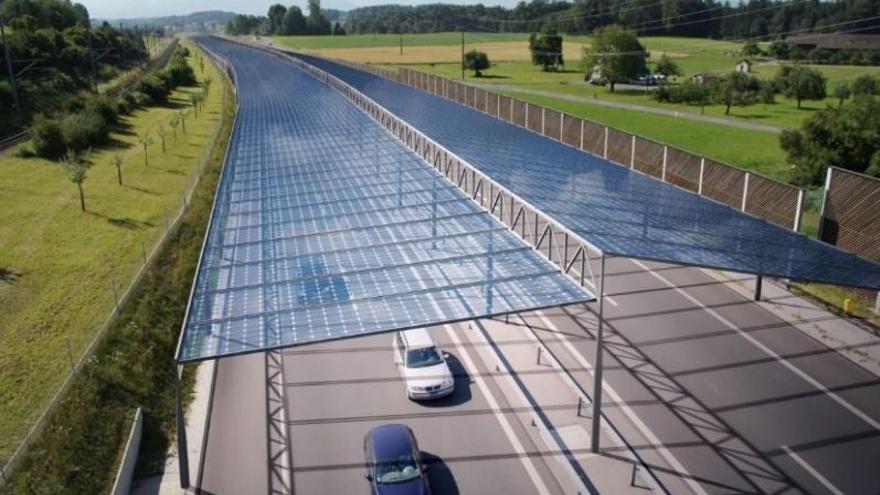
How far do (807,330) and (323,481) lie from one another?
1419 cm

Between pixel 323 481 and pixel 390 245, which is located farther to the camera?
pixel 390 245

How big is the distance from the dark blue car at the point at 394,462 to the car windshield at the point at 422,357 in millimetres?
2994

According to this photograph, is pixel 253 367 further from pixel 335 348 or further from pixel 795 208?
pixel 795 208

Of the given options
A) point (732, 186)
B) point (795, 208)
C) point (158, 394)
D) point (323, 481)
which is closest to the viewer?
point (323, 481)

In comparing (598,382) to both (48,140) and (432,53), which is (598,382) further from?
(432,53)

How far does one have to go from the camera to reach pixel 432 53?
13512cm

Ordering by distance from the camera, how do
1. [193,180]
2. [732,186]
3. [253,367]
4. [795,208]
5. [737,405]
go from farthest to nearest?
[193,180] < [732,186] < [795,208] < [253,367] < [737,405]

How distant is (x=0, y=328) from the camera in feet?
63.7

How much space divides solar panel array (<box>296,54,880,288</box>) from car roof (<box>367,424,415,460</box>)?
19.7 feet

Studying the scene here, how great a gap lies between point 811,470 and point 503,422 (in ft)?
20.6

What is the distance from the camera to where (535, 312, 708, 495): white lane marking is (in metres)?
14.0

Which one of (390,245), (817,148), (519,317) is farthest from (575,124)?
(390,245)

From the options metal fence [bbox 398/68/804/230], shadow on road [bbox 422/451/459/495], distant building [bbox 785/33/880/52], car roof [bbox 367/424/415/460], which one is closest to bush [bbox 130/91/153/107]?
metal fence [bbox 398/68/804/230]

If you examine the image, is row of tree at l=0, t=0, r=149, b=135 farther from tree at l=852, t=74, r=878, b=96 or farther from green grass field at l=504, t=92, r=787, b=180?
tree at l=852, t=74, r=878, b=96
